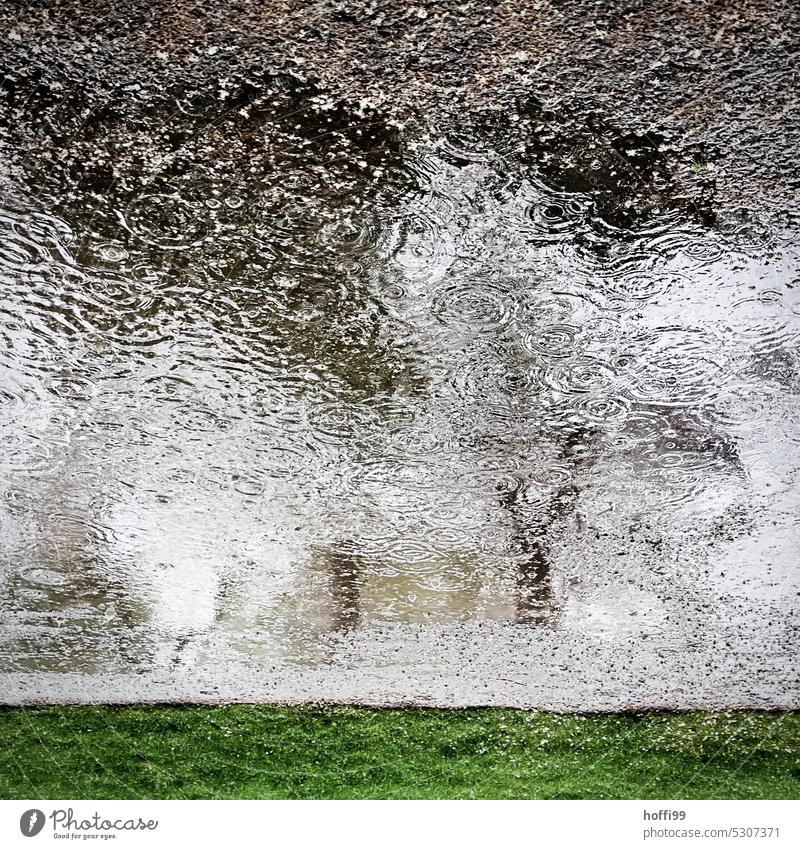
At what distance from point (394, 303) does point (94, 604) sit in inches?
56.4

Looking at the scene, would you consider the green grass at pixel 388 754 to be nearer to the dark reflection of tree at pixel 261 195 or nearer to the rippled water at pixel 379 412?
the rippled water at pixel 379 412

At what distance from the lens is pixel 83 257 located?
1850 mm

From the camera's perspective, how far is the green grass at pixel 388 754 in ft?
6.36

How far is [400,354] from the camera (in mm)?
1896

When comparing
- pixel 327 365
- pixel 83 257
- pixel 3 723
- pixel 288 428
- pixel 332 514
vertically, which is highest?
pixel 83 257

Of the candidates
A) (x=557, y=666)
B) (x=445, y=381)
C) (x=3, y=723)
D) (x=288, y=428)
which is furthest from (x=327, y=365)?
(x=3, y=723)

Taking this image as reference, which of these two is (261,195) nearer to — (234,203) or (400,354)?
(234,203)

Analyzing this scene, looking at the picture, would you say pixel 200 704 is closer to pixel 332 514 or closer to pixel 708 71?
pixel 332 514

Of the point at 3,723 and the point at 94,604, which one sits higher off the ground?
the point at 94,604
